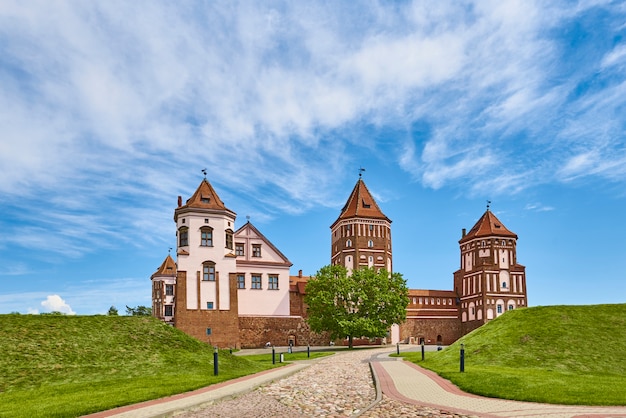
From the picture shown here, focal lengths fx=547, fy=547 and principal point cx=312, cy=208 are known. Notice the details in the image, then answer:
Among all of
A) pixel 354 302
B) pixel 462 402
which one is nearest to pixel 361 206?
pixel 354 302

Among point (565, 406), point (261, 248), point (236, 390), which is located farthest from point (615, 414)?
point (261, 248)

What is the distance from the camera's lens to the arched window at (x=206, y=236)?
166 feet

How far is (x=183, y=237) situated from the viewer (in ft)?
166

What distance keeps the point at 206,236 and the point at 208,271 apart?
3249mm

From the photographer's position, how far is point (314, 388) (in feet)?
61.3

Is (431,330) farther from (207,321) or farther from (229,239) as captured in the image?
(207,321)

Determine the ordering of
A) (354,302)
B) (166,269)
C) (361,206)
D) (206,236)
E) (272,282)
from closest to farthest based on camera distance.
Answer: (206,236) < (354,302) < (272,282) < (361,206) < (166,269)

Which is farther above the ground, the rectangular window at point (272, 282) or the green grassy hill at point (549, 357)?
the rectangular window at point (272, 282)

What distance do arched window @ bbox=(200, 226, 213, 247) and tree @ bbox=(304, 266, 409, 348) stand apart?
34.4 feet

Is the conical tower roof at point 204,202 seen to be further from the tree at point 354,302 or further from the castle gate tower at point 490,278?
the castle gate tower at point 490,278

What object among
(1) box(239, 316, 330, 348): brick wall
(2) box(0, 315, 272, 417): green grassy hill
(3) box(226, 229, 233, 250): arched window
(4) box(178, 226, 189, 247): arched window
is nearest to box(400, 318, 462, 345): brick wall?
(1) box(239, 316, 330, 348): brick wall

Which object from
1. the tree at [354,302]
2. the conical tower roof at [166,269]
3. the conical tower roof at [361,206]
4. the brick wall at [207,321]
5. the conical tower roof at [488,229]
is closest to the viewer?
the brick wall at [207,321]

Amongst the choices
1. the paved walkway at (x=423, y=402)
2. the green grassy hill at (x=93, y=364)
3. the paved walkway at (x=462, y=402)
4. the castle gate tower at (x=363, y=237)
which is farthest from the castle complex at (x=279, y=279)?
the paved walkway at (x=462, y=402)

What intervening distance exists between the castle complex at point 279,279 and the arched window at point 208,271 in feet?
0.30
